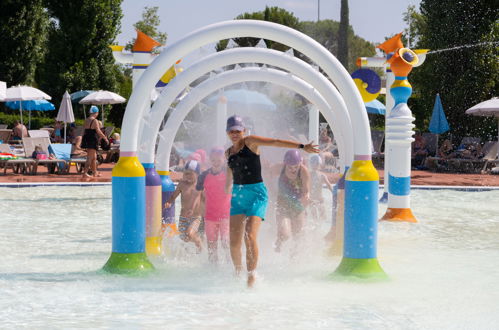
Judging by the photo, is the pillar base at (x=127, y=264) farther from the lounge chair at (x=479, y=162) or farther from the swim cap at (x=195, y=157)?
the lounge chair at (x=479, y=162)

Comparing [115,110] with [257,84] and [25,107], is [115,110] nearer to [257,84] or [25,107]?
[25,107]

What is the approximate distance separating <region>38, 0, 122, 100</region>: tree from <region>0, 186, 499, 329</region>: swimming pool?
23593mm

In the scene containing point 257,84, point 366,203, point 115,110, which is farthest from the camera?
point 115,110

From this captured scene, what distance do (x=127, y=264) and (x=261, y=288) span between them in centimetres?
121

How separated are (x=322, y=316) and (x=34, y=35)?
2859 cm

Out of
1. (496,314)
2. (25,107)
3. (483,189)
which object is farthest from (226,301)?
(25,107)

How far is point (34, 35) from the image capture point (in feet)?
102

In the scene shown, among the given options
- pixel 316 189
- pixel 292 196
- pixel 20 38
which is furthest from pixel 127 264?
pixel 20 38

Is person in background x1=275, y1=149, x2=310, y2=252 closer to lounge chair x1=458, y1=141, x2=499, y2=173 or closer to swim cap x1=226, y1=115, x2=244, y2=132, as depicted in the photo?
swim cap x1=226, y1=115, x2=244, y2=132

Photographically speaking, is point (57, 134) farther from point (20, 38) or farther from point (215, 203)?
point (215, 203)

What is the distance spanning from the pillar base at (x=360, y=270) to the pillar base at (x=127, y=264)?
1643 millimetres

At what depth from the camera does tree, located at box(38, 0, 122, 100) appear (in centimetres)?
3181

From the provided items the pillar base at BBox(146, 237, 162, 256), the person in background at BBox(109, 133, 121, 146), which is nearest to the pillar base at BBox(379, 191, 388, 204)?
the pillar base at BBox(146, 237, 162, 256)

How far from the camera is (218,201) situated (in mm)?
6809
